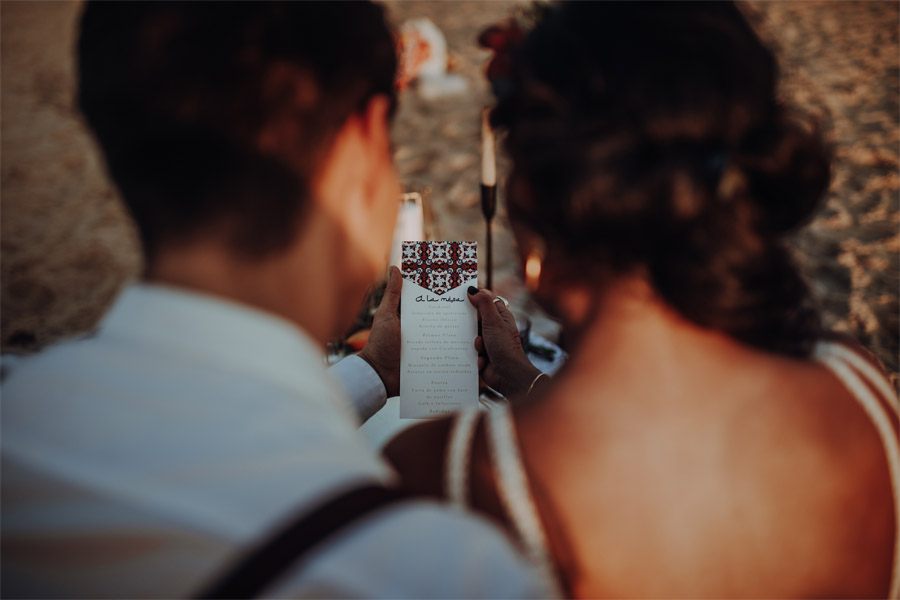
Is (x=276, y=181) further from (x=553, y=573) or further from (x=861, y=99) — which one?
(x=861, y=99)

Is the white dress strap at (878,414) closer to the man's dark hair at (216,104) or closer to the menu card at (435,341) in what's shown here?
the menu card at (435,341)

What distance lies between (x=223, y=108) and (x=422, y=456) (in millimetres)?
600

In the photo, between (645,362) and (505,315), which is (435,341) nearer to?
(505,315)

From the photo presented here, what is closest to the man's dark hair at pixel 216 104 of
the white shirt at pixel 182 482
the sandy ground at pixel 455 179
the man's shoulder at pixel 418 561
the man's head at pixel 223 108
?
the man's head at pixel 223 108

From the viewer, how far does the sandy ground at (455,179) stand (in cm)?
358

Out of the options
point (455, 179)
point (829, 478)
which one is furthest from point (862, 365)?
point (455, 179)

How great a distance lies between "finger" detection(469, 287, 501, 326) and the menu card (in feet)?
0.06

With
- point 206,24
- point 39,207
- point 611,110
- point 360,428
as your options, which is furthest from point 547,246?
point 39,207

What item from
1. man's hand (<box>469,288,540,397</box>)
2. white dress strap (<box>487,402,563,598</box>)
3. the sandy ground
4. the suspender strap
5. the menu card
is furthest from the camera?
the sandy ground

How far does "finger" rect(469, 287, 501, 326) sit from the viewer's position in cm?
151

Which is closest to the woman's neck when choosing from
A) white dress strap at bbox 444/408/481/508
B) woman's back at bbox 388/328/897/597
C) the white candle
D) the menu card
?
woman's back at bbox 388/328/897/597

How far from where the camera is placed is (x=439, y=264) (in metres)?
1.53

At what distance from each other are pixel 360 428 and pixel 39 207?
4539mm

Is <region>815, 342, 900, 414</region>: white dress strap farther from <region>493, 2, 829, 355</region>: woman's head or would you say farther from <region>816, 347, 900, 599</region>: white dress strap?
<region>493, 2, 829, 355</region>: woman's head
